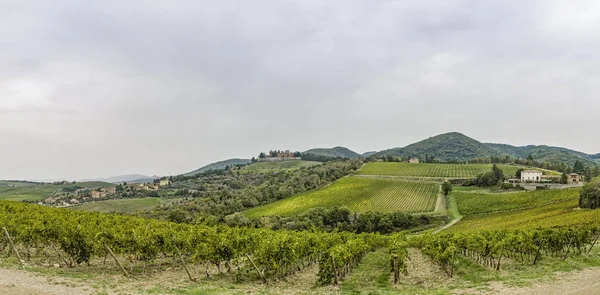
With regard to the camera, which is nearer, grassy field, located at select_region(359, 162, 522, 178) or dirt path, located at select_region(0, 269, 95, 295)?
dirt path, located at select_region(0, 269, 95, 295)

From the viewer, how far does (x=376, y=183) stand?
117m

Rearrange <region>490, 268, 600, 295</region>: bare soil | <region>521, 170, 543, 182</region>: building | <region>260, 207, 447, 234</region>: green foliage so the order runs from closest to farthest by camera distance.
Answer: <region>490, 268, 600, 295</region>: bare soil
<region>260, 207, 447, 234</region>: green foliage
<region>521, 170, 543, 182</region>: building

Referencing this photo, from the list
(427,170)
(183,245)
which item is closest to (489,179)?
(427,170)

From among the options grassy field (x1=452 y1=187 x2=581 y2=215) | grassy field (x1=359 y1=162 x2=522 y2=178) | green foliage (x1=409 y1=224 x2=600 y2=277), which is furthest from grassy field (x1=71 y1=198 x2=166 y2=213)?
green foliage (x1=409 y1=224 x2=600 y2=277)

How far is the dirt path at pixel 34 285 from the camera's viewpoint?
15.8m

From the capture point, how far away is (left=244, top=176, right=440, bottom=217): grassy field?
90.1m

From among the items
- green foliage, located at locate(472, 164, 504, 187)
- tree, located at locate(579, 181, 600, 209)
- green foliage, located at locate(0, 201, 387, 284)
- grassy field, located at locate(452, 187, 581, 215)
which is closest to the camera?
green foliage, located at locate(0, 201, 387, 284)

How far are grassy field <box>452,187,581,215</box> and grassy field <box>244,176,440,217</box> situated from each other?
8.24m

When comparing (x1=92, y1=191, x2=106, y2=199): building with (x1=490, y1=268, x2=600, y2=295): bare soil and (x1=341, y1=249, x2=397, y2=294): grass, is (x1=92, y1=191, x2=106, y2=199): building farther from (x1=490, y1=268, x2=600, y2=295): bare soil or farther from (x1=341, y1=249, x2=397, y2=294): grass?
(x1=490, y1=268, x2=600, y2=295): bare soil

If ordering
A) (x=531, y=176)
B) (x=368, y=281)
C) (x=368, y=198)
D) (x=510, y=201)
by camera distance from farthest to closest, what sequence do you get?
1. (x=531, y=176)
2. (x=368, y=198)
3. (x=510, y=201)
4. (x=368, y=281)

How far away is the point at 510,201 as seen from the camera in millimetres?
80562

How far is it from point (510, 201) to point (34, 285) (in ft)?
288

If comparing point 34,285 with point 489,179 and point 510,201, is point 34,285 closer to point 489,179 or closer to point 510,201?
point 510,201

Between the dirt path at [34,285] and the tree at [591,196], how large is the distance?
7198 centimetres
